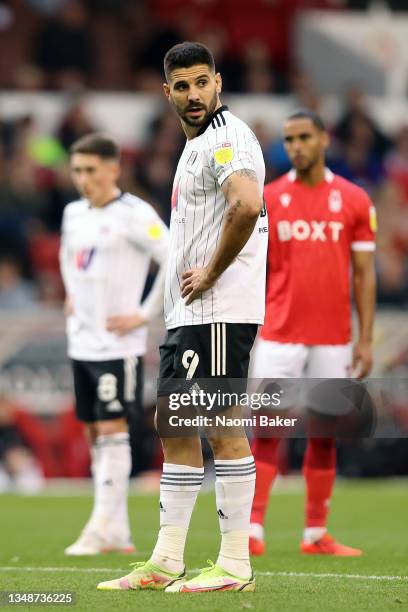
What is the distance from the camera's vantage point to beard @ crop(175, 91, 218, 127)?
21.1 feet

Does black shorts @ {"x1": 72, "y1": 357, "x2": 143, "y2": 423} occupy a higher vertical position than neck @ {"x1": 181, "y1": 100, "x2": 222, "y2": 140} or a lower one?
lower

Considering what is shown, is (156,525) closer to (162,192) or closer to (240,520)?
(240,520)

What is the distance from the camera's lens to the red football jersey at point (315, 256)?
29.1 ft

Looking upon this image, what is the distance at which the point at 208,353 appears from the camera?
6.37 m

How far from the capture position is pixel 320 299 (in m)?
→ 8.89

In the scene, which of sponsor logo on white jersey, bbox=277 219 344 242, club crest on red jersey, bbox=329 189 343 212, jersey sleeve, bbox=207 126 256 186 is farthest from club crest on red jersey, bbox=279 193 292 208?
jersey sleeve, bbox=207 126 256 186

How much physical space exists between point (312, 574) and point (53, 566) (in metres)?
1.42

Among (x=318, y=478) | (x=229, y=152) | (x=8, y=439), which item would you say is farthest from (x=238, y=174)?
(x=8, y=439)

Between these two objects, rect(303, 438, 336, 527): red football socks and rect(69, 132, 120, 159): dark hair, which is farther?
rect(69, 132, 120, 159): dark hair

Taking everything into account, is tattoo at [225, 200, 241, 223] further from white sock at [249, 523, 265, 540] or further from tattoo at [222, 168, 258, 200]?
white sock at [249, 523, 265, 540]

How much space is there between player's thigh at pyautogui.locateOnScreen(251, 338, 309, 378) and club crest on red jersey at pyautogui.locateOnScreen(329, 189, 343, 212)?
85 centimetres

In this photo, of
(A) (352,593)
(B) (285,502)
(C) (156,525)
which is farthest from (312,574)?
(B) (285,502)

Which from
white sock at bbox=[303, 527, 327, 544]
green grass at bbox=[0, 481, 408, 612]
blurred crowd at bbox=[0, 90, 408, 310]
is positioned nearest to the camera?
green grass at bbox=[0, 481, 408, 612]

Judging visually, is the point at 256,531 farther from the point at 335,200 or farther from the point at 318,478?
the point at 335,200
